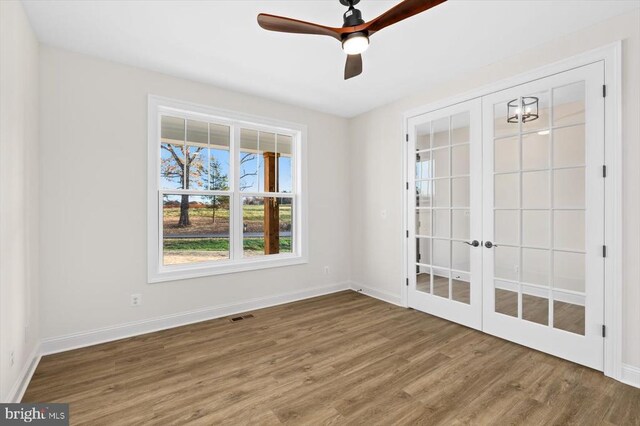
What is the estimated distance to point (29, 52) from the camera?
8.03 feet

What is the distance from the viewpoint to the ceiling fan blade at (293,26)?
6.14ft

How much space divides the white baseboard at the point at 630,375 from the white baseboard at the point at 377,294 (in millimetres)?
2200

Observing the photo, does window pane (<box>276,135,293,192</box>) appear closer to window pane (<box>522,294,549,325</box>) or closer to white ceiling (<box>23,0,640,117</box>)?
white ceiling (<box>23,0,640,117</box>)

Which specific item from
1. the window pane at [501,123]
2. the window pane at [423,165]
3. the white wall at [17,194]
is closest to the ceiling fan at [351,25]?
the white wall at [17,194]

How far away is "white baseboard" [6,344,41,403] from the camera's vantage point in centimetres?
203

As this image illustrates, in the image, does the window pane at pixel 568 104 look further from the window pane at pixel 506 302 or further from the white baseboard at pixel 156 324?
the white baseboard at pixel 156 324

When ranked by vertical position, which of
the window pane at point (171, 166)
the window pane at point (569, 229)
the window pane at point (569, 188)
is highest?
the window pane at point (171, 166)

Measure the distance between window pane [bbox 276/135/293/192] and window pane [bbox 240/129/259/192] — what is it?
1.21 feet

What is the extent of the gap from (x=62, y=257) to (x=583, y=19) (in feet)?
16.6

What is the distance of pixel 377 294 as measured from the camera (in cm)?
450

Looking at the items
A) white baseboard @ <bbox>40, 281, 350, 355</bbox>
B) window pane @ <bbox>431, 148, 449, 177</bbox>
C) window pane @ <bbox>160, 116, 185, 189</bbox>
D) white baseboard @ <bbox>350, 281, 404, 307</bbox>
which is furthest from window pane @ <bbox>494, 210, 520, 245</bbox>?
window pane @ <bbox>160, 116, 185, 189</bbox>

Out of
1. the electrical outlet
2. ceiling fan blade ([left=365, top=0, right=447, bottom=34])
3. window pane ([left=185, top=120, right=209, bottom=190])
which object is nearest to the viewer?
ceiling fan blade ([left=365, top=0, right=447, bottom=34])

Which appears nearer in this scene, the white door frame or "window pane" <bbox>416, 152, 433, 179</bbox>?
the white door frame

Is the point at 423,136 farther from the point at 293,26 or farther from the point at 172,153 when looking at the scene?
the point at 172,153
